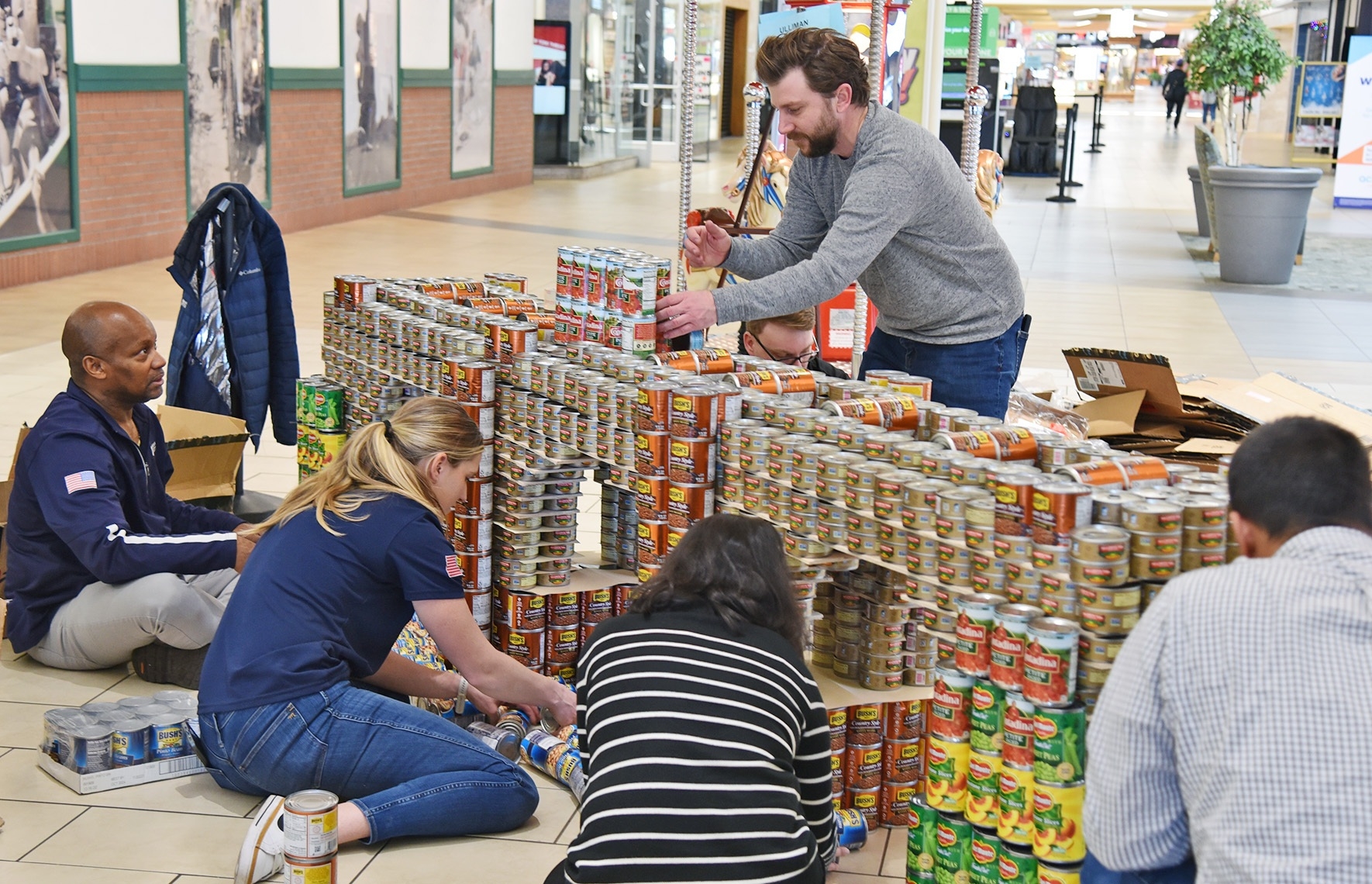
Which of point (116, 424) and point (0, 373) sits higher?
point (116, 424)

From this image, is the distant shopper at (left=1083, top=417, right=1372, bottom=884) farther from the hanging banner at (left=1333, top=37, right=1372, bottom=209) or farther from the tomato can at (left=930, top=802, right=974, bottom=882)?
the hanging banner at (left=1333, top=37, right=1372, bottom=209)

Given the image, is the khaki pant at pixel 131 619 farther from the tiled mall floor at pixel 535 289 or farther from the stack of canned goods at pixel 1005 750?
the stack of canned goods at pixel 1005 750

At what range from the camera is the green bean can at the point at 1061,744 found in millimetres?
2596

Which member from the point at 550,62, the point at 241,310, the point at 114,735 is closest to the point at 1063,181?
the point at 550,62

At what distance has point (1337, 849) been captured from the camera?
6.36 feet

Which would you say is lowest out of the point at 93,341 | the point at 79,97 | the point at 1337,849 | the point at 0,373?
the point at 0,373

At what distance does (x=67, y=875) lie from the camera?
127 inches

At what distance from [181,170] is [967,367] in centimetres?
1021

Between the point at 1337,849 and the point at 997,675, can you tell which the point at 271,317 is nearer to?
the point at 997,675

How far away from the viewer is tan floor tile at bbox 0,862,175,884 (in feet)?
10.5

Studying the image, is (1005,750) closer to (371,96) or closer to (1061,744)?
(1061,744)

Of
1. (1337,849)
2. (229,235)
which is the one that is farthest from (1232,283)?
(1337,849)

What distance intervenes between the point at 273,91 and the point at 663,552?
464 inches

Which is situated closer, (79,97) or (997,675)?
(997,675)
